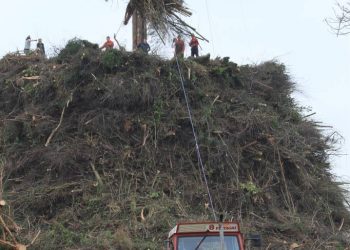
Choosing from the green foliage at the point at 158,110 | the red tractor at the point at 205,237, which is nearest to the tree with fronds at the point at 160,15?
the green foliage at the point at 158,110

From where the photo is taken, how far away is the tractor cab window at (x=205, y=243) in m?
7.45

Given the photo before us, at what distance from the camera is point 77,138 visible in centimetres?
1348

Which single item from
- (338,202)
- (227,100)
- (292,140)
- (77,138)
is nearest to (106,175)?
(77,138)

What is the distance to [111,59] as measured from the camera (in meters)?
14.1

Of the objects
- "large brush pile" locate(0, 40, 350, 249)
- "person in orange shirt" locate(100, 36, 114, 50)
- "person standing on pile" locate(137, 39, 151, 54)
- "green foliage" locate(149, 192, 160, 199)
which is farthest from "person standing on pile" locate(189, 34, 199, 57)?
"green foliage" locate(149, 192, 160, 199)

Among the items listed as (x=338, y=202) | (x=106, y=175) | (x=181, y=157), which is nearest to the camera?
(x=106, y=175)

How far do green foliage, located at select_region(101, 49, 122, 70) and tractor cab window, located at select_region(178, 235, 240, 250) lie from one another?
7.48m

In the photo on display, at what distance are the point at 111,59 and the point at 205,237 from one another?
7693 millimetres

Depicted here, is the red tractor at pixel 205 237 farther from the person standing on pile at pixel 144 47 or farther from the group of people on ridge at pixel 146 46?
the person standing on pile at pixel 144 47

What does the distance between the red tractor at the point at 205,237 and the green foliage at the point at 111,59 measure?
7.34 m

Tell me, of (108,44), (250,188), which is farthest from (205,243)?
(108,44)

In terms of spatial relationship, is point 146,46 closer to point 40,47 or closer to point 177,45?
point 177,45

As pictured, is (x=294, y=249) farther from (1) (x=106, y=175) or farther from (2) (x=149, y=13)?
(2) (x=149, y=13)

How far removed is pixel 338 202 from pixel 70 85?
791cm
